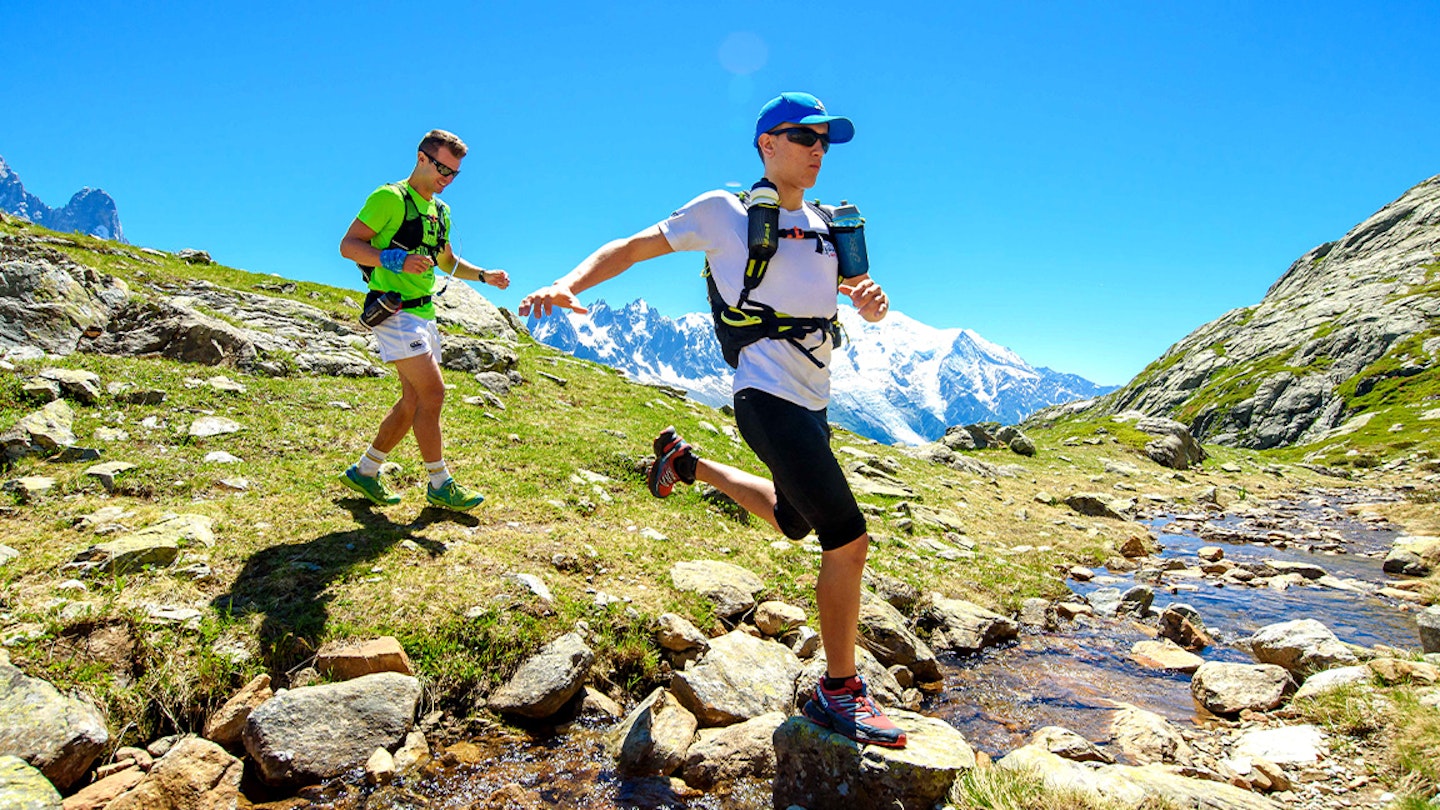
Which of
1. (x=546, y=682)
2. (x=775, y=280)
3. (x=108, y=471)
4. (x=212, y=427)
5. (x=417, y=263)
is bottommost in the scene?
(x=546, y=682)

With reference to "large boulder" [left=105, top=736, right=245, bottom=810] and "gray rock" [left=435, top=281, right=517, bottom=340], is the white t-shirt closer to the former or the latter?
"large boulder" [left=105, top=736, right=245, bottom=810]

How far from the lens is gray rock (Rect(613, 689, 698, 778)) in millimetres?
4949

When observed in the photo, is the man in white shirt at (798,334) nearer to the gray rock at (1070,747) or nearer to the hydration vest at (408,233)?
the gray rock at (1070,747)

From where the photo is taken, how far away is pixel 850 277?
5.09 metres

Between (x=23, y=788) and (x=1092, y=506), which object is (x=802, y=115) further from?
(x=1092, y=506)

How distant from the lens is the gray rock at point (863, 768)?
417 centimetres

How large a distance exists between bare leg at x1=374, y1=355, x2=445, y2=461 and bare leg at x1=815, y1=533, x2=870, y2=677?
532 centimetres

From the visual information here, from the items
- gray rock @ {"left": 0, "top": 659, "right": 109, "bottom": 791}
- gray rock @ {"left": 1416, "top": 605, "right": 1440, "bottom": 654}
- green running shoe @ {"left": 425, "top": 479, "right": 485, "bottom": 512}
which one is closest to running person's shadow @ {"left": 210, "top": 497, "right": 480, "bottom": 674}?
green running shoe @ {"left": 425, "top": 479, "right": 485, "bottom": 512}

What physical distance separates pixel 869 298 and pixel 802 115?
1491 millimetres

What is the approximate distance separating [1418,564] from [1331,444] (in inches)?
3282

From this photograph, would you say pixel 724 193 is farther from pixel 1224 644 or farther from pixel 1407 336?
pixel 1407 336

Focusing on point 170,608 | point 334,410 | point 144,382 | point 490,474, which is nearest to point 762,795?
point 170,608

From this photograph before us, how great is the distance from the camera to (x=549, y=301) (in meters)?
4.40

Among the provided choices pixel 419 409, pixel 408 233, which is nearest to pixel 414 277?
pixel 408 233
